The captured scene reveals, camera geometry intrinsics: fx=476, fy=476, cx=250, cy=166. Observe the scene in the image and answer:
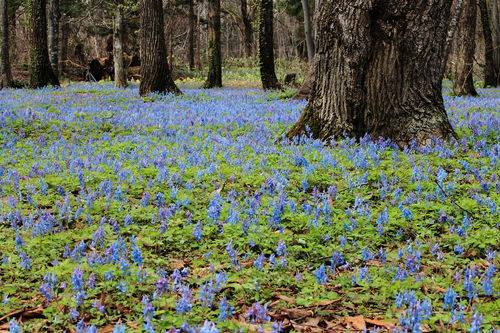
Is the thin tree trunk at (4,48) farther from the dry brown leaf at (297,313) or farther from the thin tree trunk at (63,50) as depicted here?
the dry brown leaf at (297,313)

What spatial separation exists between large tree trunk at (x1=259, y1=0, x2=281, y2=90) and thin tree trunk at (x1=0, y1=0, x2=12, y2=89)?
35.8 ft

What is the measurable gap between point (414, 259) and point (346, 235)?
0.70 m

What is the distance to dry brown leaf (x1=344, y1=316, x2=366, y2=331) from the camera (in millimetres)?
2902

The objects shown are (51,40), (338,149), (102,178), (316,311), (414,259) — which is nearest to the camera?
(316,311)

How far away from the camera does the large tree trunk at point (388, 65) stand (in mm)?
7137

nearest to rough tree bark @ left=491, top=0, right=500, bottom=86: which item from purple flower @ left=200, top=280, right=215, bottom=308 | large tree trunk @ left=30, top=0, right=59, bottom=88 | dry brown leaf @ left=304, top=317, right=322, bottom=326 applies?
large tree trunk @ left=30, top=0, right=59, bottom=88

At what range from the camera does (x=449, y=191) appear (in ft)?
16.5

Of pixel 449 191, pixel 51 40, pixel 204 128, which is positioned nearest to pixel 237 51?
pixel 51 40

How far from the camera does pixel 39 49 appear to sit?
A: 62.5 ft

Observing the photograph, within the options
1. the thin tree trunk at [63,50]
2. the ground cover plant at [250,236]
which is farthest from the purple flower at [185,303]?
the thin tree trunk at [63,50]

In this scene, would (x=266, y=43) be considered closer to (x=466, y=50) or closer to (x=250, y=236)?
(x=466, y=50)

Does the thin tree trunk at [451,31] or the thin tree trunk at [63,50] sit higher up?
the thin tree trunk at [63,50]

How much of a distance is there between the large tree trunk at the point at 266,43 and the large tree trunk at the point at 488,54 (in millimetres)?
10869

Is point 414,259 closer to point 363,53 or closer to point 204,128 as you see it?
point 363,53
